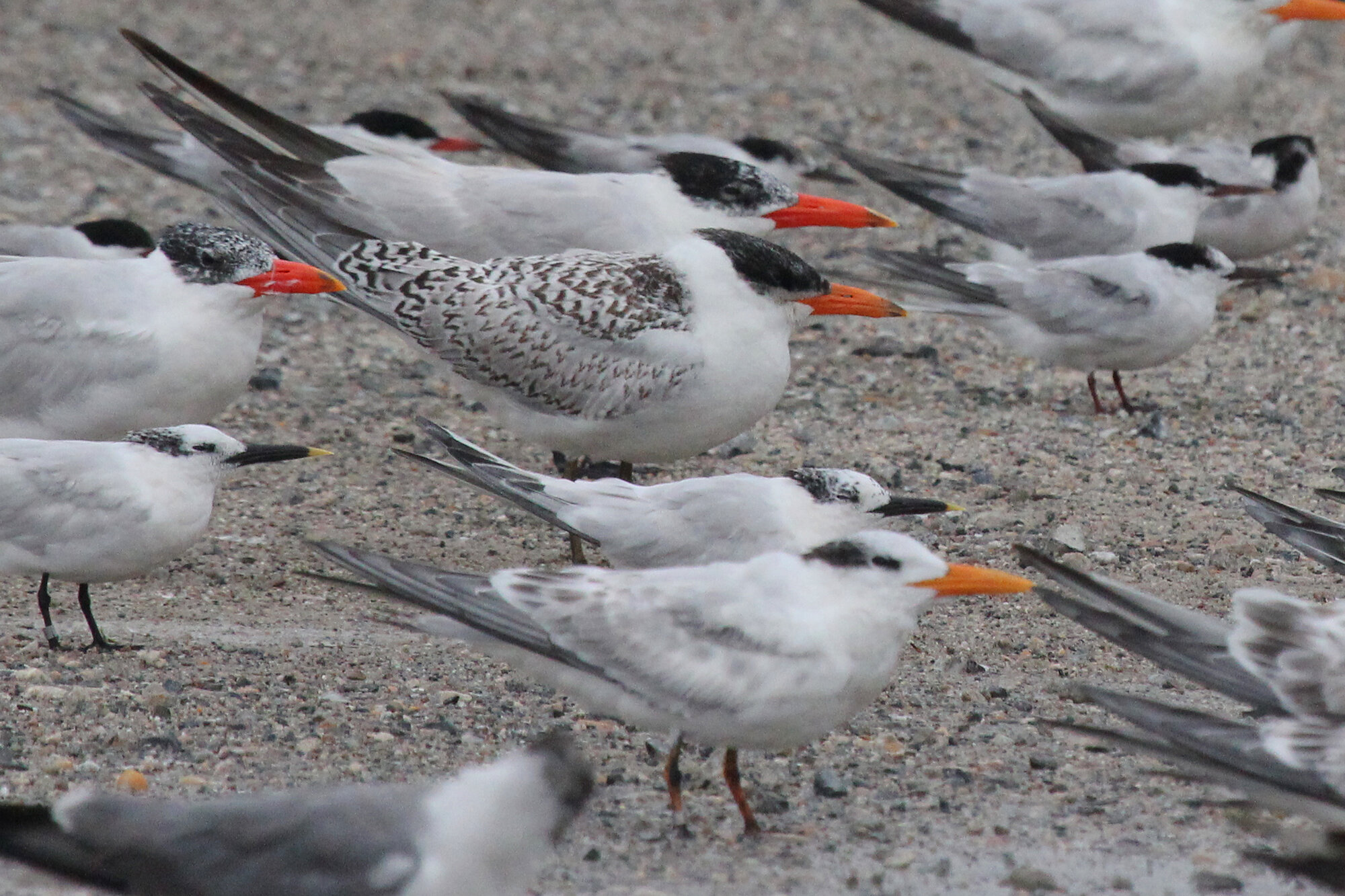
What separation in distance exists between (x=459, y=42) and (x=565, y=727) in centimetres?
736

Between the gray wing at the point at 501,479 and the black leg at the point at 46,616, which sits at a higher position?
the gray wing at the point at 501,479

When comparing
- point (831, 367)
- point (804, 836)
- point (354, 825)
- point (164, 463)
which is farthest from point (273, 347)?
point (354, 825)

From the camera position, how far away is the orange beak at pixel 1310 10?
321 inches

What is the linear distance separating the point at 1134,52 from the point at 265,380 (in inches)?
162

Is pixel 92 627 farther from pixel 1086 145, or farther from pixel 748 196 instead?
pixel 1086 145

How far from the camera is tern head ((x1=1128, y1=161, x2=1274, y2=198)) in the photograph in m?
7.00

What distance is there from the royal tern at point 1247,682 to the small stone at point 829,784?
0.61 meters

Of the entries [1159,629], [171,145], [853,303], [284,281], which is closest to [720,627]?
[1159,629]

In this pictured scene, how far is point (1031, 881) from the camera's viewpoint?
10.9 feet

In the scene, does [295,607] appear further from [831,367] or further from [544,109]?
[544,109]

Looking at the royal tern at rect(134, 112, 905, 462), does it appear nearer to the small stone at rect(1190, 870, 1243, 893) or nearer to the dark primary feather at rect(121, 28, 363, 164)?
the dark primary feather at rect(121, 28, 363, 164)

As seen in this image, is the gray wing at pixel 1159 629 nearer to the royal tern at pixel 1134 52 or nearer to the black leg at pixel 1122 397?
the black leg at pixel 1122 397

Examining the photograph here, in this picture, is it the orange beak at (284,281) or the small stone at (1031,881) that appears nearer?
the small stone at (1031,881)

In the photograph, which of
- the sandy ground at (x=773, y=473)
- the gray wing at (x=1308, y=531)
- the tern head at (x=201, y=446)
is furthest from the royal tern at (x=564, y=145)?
the gray wing at (x=1308, y=531)
